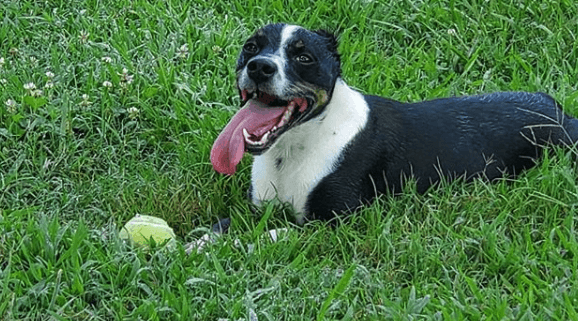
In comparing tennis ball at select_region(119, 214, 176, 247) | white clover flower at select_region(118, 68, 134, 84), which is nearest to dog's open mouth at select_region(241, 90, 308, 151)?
tennis ball at select_region(119, 214, 176, 247)

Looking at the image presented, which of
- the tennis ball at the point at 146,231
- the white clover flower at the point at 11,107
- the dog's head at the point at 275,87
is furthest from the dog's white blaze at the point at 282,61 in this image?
the white clover flower at the point at 11,107

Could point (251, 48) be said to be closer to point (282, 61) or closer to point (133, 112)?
point (282, 61)

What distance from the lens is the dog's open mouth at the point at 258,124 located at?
173 inches

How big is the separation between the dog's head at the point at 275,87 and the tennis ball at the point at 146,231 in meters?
0.35

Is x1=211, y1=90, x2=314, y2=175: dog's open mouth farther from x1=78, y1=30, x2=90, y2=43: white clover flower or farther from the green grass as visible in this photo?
x1=78, y1=30, x2=90, y2=43: white clover flower

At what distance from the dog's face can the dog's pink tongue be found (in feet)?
0.06

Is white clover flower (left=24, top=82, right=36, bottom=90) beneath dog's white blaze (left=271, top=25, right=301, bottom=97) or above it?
beneath

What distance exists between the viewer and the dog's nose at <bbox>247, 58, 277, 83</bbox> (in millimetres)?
4293

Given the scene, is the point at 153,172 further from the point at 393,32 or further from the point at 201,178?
the point at 393,32

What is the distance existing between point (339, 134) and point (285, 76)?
392 millimetres

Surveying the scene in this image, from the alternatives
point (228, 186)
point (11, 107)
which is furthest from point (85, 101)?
point (228, 186)

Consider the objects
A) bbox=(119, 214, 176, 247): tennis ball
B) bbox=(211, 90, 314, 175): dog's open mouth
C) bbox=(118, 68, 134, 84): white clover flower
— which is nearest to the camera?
bbox=(119, 214, 176, 247): tennis ball

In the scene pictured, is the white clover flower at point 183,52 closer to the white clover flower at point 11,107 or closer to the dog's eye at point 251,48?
the white clover flower at point 11,107

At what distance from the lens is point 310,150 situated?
4547 millimetres
